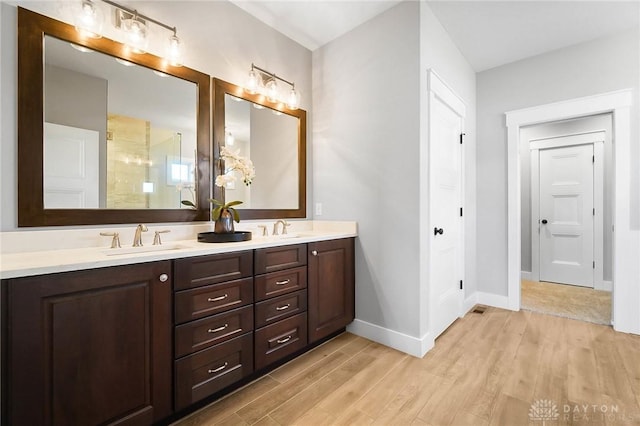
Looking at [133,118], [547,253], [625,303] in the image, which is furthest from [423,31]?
[547,253]

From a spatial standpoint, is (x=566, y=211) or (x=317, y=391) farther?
(x=566, y=211)

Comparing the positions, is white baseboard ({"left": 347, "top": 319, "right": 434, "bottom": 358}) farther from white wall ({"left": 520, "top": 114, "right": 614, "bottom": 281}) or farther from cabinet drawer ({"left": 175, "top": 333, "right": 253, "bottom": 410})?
white wall ({"left": 520, "top": 114, "right": 614, "bottom": 281})

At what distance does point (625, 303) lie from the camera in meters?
2.52

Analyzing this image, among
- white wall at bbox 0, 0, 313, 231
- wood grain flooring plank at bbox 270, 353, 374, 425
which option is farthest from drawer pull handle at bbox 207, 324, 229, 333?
white wall at bbox 0, 0, 313, 231

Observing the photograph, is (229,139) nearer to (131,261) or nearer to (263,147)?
(263,147)

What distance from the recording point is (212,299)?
155 centimetres

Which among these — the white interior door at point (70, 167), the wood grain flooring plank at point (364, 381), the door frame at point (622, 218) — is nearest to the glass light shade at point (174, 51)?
the white interior door at point (70, 167)

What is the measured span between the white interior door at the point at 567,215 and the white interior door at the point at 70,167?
534 cm

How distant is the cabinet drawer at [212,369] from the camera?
4.70 feet

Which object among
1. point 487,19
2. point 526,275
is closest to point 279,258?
point 487,19

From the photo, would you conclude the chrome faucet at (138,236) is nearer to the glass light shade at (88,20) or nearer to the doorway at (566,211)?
the glass light shade at (88,20)

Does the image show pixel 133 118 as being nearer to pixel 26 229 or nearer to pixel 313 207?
pixel 26 229

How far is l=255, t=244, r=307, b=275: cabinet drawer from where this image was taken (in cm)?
179

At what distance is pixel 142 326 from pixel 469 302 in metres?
3.08
